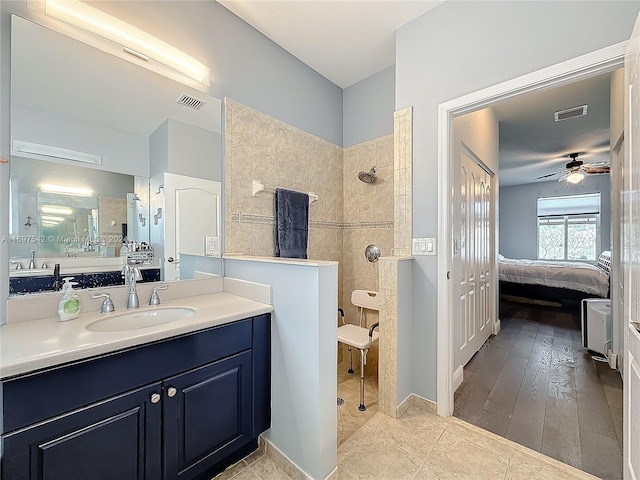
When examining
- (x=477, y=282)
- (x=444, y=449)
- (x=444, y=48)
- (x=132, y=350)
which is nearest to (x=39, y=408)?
(x=132, y=350)

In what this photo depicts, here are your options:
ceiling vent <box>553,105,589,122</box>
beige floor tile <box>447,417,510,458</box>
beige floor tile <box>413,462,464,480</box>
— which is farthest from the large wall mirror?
ceiling vent <box>553,105,589,122</box>

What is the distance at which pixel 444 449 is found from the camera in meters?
1.55

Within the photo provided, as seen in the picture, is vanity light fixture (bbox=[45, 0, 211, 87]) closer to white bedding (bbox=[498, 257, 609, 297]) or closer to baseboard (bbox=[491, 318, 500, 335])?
baseboard (bbox=[491, 318, 500, 335])

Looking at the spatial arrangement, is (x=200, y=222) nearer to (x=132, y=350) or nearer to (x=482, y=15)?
(x=132, y=350)

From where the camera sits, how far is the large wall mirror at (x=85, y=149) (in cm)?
123

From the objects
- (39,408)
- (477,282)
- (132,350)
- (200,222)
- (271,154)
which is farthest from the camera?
(477,282)

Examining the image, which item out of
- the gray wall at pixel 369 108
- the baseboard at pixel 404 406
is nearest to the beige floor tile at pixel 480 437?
the baseboard at pixel 404 406

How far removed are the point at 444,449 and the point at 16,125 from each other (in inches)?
106

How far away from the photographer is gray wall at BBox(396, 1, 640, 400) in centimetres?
135

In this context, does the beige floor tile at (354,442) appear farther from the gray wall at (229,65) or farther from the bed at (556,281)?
the bed at (556,281)

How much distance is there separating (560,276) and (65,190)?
6.09 m

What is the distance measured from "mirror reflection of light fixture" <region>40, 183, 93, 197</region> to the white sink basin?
0.65 metres

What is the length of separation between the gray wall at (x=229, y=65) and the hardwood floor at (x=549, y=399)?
2.60 meters

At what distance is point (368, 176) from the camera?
8.45ft
